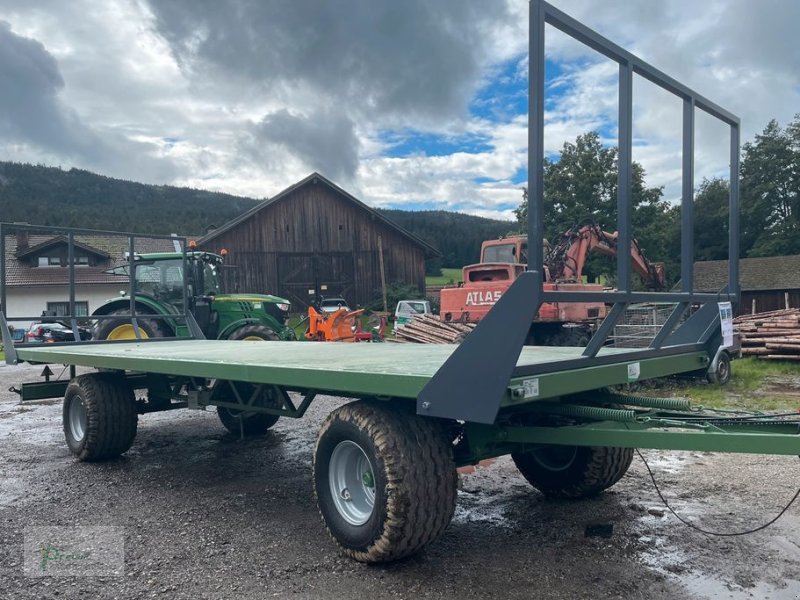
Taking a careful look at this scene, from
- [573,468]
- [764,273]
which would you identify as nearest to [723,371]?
[573,468]

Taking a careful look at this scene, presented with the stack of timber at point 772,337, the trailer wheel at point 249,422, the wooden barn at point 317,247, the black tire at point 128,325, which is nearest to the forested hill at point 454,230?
the wooden barn at point 317,247

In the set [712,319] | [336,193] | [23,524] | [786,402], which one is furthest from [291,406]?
[336,193]

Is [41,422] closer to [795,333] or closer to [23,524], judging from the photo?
[23,524]

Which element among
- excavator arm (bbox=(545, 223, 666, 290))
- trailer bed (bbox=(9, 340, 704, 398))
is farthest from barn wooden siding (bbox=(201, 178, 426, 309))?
trailer bed (bbox=(9, 340, 704, 398))

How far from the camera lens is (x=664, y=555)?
4.12 m

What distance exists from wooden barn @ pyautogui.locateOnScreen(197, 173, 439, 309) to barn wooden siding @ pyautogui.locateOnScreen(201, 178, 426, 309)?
0.04m

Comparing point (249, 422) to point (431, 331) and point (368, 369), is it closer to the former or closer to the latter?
point (368, 369)

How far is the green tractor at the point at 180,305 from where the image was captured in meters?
10.7

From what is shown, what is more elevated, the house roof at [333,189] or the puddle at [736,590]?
the house roof at [333,189]

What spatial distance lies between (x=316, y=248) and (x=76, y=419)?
25.7 meters

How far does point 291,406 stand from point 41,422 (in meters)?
6.12

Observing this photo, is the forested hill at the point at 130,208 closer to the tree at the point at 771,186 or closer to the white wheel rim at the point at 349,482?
the tree at the point at 771,186

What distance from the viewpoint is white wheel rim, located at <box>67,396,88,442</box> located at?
7000mm

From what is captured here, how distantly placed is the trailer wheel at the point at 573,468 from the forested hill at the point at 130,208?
37.9 meters
